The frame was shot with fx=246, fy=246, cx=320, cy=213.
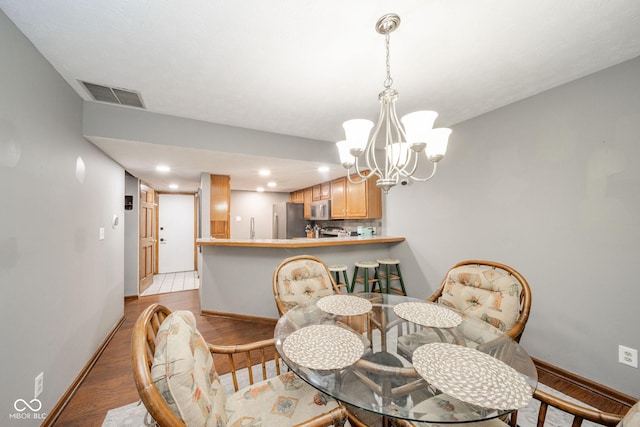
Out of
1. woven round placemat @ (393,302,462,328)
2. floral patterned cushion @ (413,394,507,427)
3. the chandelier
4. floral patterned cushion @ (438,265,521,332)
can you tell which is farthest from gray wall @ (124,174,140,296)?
floral patterned cushion @ (413,394,507,427)

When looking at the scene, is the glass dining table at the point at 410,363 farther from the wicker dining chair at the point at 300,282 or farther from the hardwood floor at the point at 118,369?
the hardwood floor at the point at 118,369

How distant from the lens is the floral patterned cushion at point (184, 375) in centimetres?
68

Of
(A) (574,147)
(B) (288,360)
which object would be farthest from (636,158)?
(B) (288,360)

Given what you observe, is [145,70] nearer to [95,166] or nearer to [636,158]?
[95,166]

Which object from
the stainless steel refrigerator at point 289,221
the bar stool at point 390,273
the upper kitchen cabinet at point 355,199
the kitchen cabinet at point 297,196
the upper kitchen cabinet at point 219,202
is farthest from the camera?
the kitchen cabinet at point 297,196

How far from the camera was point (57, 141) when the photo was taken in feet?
5.73

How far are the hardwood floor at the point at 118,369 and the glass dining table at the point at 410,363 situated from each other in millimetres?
1438

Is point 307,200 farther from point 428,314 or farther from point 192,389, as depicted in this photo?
point 192,389

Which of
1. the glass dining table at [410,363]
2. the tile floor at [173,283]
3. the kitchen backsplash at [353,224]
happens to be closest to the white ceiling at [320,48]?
the glass dining table at [410,363]

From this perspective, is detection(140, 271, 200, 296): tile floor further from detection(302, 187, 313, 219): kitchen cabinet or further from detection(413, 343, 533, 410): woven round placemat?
detection(413, 343, 533, 410): woven round placemat

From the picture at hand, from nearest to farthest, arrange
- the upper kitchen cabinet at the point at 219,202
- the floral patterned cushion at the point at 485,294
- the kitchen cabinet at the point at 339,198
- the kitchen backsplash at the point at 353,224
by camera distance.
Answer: the floral patterned cushion at the point at 485,294
the upper kitchen cabinet at the point at 219,202
the kitchen backsplash at the point at 353,224
the kitchen cabinet at the point at 339,198

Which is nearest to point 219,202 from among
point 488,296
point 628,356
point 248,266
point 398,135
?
point 248,266

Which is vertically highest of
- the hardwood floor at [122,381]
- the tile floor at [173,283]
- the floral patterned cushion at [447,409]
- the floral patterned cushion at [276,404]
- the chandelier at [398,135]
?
the chandelier at [398,135]

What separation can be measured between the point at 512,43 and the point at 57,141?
3123 millimetres
